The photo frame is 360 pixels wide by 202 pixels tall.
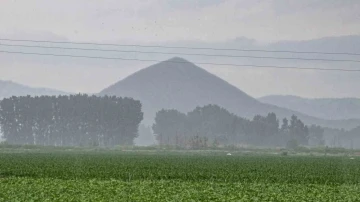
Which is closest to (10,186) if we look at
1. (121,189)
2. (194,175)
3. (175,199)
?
(121,189)

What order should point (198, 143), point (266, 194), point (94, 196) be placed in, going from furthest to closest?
point (198, 143) < point (266, 194) < point (94, 196)

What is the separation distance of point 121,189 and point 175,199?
18.1ft

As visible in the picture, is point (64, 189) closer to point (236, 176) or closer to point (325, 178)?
point (236, 176)

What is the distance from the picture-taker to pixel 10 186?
35.2m

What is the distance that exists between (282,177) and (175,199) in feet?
71.7

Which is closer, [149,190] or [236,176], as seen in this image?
[149,190]

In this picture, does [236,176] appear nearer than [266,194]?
No

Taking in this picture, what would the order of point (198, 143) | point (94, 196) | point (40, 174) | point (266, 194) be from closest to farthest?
1. point (94, 196)
2. point (266, 194)
3. point (40, 174)
4. point (198, 143)

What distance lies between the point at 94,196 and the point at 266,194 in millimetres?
9024

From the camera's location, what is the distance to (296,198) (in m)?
31.0

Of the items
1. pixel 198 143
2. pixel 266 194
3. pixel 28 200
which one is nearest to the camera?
pixel 28 200

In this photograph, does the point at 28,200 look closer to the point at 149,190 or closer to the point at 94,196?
the point at 94,196

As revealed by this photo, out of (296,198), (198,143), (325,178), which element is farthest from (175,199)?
(198,143)

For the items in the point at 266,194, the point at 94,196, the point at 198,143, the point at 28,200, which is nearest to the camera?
the point at 28,200
